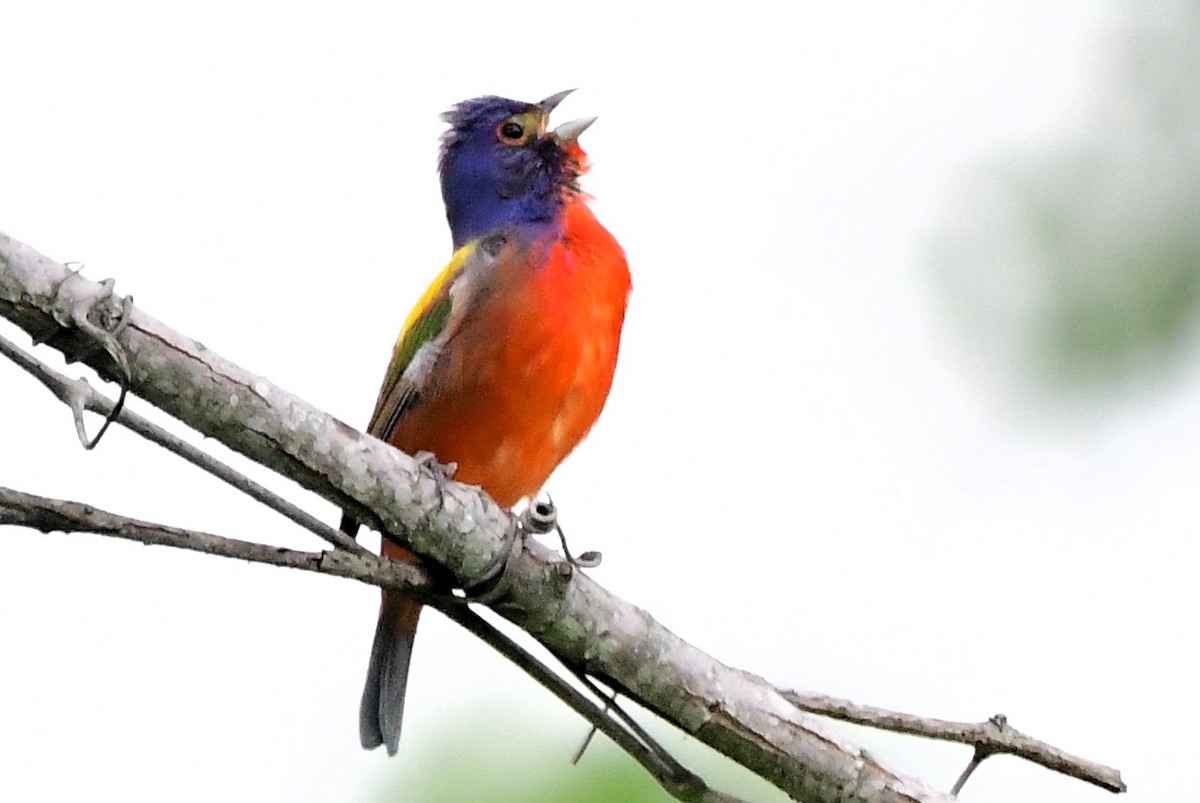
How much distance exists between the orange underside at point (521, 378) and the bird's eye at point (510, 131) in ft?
3.33

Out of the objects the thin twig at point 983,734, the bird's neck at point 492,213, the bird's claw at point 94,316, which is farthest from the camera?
the bird's neck at point 492,213

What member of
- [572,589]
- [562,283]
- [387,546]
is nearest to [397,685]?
[387,546]

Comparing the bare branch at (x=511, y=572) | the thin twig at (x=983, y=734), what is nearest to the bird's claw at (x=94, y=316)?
the bare branch at (x=511, y=572)

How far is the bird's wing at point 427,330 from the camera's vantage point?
436cm

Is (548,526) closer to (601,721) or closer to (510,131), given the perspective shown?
(601,721)

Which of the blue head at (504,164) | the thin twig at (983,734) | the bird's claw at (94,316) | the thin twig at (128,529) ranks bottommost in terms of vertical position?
the thin twig at (128,529)

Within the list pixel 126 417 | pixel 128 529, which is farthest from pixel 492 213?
pixel 128 529

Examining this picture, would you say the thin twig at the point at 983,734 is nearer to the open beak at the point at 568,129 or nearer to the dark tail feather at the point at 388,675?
the dark tail feather at the point at 388,675

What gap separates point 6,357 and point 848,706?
5.52ft

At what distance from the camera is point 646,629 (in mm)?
3047

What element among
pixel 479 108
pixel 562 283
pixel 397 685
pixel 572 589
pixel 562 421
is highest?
pixel 479 108

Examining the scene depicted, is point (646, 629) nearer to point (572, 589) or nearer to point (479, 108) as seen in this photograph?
point (572, 589)

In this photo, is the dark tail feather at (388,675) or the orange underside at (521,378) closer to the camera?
the orange underside at (521,378)

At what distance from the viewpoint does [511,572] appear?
2.98 m
